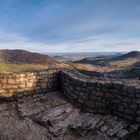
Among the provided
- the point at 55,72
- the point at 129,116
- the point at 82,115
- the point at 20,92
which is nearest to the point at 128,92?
the point at 129,116

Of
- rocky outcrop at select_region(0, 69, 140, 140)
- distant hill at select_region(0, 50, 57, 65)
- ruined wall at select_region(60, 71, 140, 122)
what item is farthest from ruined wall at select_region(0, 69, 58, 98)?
distant hill at select_region(0, 50, 57, 65)

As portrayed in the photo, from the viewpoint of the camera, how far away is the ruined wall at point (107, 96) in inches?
260

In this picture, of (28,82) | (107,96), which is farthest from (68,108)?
(28,82)

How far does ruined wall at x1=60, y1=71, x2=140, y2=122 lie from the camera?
6.61 meters

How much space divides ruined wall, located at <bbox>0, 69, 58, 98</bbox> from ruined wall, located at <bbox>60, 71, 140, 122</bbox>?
1.32m

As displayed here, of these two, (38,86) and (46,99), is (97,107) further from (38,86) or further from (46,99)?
(38,86)

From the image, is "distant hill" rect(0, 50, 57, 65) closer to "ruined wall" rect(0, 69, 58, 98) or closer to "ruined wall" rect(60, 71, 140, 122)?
"ruined wall" rect(0, 69, 58, 98)

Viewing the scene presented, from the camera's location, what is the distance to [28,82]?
29.8ft

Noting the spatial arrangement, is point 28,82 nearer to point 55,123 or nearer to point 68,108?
point 68,108

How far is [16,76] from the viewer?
29.0ft

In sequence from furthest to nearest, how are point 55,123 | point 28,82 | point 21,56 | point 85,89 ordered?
1. point 21,56
2. point 28,82
3. point 85,89
4. point 55,123

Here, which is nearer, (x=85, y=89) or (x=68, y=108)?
(x=85, y=89)

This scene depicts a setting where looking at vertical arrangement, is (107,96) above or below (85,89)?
below

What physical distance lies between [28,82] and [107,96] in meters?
3.57
